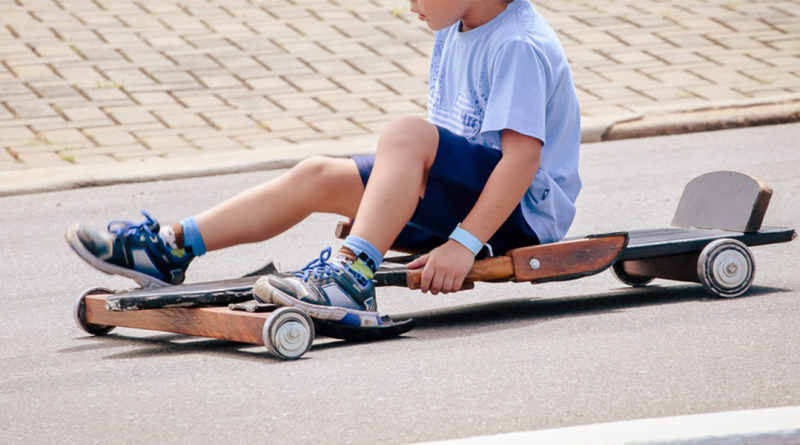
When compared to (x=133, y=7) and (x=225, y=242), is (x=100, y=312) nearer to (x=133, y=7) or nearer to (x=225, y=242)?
(x=225, y=242)

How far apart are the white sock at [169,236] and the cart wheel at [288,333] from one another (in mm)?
549

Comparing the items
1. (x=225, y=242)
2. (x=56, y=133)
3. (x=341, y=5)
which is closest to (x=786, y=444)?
(x=225, y=242)

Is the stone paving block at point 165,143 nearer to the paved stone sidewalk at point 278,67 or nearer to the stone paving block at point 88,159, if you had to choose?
the paved stone sidewalk at point 278,67

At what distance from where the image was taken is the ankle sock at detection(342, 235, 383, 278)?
132 inches

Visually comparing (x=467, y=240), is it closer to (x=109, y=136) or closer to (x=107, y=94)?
(x=109, y=136)

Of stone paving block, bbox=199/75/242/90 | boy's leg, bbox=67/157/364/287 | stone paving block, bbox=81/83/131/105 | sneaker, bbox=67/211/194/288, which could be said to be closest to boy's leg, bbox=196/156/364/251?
boy's leg, bbox=67/157/364/287

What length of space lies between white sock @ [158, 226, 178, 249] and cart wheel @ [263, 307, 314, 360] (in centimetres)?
55

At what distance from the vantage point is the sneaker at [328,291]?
128 inches

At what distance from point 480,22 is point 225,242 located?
974mm

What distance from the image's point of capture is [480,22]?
363cm

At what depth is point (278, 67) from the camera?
900 centimetres

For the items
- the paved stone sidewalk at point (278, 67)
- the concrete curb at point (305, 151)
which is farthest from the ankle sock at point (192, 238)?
the paved stone sidewalk at point (278, 67)

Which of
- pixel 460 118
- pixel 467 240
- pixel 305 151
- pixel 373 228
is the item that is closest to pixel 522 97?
pixel 460 118

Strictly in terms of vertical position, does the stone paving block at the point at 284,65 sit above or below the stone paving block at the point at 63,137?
above
